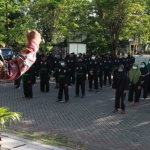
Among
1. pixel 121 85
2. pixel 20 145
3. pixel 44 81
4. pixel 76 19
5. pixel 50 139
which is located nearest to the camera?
pixel 20 145

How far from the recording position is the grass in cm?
638

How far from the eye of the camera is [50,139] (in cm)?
673

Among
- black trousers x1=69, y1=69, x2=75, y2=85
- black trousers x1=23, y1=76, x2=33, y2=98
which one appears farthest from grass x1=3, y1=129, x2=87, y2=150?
black trousers x1=69, y1=69, x2=75, y2=85

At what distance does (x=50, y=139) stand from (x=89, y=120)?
2.20 m

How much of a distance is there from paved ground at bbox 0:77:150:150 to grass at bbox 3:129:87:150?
265 mm

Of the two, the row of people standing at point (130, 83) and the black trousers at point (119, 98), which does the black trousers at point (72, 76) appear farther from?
the black trousers at point (119, 98)

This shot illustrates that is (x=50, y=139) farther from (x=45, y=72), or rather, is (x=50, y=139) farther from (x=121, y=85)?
(x=45, y=72)

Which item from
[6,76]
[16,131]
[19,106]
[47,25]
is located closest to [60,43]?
[47,25]

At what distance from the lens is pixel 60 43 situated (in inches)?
1113

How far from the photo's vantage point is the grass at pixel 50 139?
6383 millimetres

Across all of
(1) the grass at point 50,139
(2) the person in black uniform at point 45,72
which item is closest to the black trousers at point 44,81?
(2) the person in black uniform at point 45,72

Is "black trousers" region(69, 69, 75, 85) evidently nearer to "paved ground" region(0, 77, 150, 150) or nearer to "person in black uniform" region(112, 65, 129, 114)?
"paved ground" region(0, 77, 150, 150)

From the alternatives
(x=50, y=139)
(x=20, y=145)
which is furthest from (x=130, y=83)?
(x=20, y=145)

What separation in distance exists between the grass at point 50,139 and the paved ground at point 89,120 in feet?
0.87
